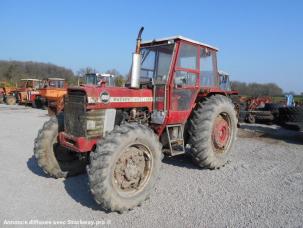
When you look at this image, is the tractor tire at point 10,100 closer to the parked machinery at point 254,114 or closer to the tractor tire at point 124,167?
the parked machinery at point 254,114

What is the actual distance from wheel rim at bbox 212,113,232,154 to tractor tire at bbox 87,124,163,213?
184 cm

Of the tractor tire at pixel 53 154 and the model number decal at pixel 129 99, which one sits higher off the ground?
the model number decal at pixel 129 99

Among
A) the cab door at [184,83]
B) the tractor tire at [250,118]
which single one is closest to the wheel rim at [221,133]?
the cab door at [184,83]

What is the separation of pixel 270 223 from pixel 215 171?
79.7 inches

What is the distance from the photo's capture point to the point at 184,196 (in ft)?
14.5

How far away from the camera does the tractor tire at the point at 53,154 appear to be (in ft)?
15.5

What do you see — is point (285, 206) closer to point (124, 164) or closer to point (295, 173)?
point (295, 173)

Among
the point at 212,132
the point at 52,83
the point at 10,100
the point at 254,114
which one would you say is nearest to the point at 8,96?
the point at 10,100

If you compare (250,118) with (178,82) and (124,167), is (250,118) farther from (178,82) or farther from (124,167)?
(124,167)

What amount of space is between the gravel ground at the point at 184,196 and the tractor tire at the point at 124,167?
207 mm

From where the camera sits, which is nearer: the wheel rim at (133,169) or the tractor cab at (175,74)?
the wheel rim at (133,169)

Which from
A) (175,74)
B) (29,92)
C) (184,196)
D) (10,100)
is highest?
(175,74)

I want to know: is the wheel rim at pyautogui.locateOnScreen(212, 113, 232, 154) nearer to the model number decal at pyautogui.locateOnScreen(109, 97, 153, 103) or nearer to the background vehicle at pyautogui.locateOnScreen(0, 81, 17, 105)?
the model number decal at pyautogui.locateOnScreen(109, 97, 153, 103)

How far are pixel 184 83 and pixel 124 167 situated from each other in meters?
2.10
